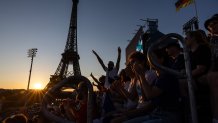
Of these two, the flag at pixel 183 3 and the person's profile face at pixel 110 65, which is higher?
the flag at pixel 183 3

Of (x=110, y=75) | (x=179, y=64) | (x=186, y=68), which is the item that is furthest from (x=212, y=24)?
(x=110, y=75)

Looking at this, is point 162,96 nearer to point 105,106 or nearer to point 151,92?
point 151,92

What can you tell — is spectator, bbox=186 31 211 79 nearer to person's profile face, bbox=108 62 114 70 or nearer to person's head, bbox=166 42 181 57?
person's head, bbox=166 42 181 57

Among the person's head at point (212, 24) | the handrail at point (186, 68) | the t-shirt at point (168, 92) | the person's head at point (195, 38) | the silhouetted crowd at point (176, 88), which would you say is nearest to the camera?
the handrail at point (186, 68)

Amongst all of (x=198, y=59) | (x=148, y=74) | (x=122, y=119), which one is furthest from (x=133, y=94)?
(x=198, y=59)

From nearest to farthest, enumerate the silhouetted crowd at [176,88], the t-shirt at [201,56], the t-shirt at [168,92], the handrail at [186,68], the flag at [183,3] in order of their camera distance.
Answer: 1. the handrail at [186,68]
2. the silhouetted crowd at [176,88]
3. the t-shirt at [201,56]
4. the t-shirt at [168,92]
5. the flag at [183,3]

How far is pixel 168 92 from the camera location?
3.01 m

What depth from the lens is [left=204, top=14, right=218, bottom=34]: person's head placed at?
3.51 meters

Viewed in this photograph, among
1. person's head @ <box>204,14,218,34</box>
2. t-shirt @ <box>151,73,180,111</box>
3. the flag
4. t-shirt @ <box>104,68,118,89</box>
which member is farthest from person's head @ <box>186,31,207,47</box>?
the flag

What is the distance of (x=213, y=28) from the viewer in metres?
3.58

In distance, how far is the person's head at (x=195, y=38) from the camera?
3129 millimetres

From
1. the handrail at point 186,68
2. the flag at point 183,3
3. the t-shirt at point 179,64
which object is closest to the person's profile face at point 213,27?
the t-shirt at point 179,64

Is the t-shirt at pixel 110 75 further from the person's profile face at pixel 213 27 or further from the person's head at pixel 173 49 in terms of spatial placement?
the person's profile face at pixel 213 27

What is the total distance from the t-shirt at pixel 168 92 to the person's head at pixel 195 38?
1.91 ft
